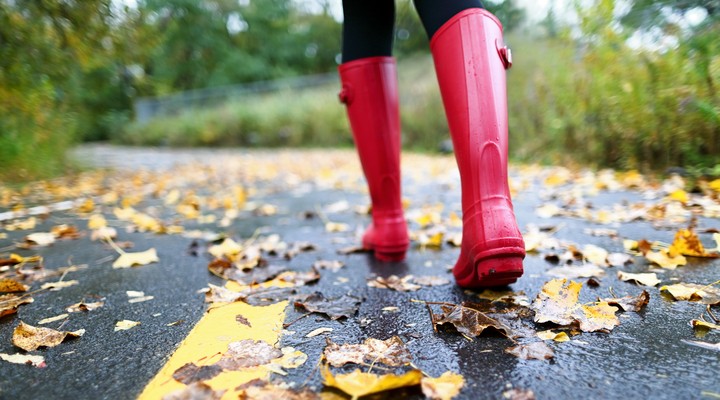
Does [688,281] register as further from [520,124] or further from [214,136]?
[214,136]

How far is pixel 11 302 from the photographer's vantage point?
127 centimetres

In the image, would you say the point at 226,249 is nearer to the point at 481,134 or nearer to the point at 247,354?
the point at 247,354

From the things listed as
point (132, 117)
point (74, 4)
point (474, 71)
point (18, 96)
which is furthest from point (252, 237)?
point (132, 117)

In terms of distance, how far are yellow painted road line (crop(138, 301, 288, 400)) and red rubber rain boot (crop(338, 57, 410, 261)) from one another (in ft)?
1.64

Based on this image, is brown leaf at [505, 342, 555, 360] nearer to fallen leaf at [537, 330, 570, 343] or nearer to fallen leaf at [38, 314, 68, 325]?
fallen leaf at [537, 330, 570, 343]

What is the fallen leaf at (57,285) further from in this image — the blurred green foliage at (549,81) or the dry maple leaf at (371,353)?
the blurred green foliage at (549,81)

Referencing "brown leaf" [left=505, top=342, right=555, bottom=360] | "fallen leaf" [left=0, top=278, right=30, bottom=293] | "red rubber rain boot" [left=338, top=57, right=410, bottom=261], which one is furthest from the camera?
"red rubber rain boot" [left=338, top=57, right=410, bottom=261]

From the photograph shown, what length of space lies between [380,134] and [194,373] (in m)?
0.92

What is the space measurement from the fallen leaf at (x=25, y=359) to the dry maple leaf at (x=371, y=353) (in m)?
0.56

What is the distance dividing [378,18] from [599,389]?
115 centimetres

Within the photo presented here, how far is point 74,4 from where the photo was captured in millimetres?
3148

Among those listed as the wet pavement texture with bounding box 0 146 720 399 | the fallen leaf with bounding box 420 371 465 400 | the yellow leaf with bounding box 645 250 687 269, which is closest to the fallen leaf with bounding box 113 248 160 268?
the wet pavement texture with bounding box 0 146 720 399

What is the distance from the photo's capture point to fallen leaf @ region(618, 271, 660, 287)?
1.25 meters

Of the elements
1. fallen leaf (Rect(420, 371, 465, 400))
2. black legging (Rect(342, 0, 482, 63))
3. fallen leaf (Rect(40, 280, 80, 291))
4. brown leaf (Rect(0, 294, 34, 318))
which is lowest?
fallen leaf (Rect(420, 371, 465, 400))
